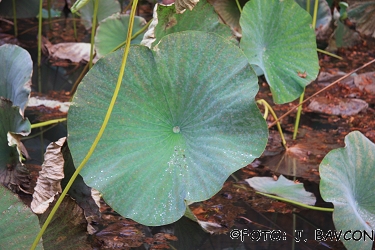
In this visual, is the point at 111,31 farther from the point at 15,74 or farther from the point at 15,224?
the point at 15,224

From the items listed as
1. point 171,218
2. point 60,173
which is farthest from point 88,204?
point 171,218

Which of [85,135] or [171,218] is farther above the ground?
[85,135]

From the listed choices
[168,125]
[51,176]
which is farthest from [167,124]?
[51,176]

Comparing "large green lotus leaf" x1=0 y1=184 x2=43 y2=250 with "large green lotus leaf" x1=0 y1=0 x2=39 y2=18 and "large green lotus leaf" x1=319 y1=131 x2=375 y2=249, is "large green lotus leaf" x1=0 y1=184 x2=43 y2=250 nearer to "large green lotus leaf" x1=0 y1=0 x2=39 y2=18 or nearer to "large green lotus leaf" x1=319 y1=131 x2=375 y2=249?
"large green lotus leaf" x1=319 y1=131 x2=375 y2=249

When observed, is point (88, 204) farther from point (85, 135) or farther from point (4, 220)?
point (4, 220)

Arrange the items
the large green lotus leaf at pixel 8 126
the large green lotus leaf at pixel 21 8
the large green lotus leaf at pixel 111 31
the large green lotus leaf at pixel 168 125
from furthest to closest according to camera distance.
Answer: the large green lotus leaf at pixel 21 8
the large green lotus leaf at pixel 111 31
the large green lotus leaf at pixel 8 126
the large green lotus leaf at pixel 168 125

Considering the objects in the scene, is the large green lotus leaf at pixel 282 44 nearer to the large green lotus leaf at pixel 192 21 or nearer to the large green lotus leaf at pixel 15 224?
the large green lotus leaf at pixel 192 21

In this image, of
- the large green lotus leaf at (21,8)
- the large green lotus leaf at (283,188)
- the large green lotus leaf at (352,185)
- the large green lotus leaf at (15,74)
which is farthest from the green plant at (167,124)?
the large green lotus leaf at (21,8)
